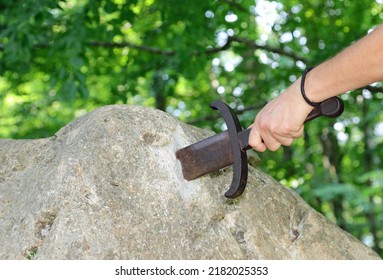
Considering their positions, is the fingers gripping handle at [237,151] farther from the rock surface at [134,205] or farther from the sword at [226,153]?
the rock surface at [134,205]

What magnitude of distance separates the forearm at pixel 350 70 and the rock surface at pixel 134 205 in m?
0.62

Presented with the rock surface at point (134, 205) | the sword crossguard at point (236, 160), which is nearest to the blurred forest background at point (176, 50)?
the rock surface at point (134, 205)

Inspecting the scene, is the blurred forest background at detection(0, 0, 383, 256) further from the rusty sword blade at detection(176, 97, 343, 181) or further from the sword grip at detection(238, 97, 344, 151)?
the sword grip at detection(238, 97, 344, 151)

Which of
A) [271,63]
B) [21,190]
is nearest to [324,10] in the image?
[271,63]

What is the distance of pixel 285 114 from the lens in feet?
7.21

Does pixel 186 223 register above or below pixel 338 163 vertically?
above

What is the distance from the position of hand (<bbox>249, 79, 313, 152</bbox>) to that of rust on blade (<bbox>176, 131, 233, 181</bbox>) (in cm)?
11

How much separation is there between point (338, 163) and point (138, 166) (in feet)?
25.0

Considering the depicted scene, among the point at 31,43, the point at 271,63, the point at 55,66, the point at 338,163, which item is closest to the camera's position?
the point at 31,43

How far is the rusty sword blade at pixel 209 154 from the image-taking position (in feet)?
7.59

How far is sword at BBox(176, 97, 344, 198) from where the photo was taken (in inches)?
90.2

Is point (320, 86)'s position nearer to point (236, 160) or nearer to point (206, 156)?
point (236, 160)

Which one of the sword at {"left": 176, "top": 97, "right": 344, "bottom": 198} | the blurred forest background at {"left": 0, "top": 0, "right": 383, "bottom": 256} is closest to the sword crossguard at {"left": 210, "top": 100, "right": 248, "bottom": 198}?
the sword at {"left": 176, "top": 97, "right": 344, "bottom": 198}

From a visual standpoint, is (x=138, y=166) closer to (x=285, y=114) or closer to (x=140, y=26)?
(x=285, y=114)
